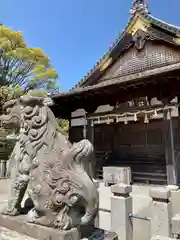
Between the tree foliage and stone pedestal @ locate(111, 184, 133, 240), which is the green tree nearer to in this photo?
the tree foliage

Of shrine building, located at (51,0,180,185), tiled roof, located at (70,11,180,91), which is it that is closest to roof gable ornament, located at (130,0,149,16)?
shrine building, located at (51,0,180,185)

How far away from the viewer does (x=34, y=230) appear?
206 cm

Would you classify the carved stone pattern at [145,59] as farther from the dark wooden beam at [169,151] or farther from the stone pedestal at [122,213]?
the stone pedestal at [122,213]

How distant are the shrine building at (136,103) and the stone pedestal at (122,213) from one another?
408cm

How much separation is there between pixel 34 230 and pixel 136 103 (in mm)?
6612

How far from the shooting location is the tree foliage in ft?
40.9

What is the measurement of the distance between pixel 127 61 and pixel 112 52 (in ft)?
3.31

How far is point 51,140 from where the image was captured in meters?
2.20

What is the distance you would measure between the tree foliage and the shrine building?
2978 mm

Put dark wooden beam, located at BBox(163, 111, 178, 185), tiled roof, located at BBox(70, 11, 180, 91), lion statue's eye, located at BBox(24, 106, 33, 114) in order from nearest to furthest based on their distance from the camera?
lion statue's eye, located at BBox(24, 106, 33, 114), dark wooden beam, located at BBox(163, 111, 178, 185), tiled roof, located at BBox(70, 11, 180, 91)

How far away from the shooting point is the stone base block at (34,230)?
6.21 feet

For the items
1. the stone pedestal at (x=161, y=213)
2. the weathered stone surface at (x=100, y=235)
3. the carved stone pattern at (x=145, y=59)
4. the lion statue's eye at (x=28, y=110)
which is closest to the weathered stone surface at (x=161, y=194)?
the stone pedestal at (x=161, y=213)

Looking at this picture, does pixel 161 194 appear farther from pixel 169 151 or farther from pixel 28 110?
pixel 169 151

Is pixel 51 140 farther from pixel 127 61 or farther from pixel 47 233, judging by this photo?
pixel 127 61
